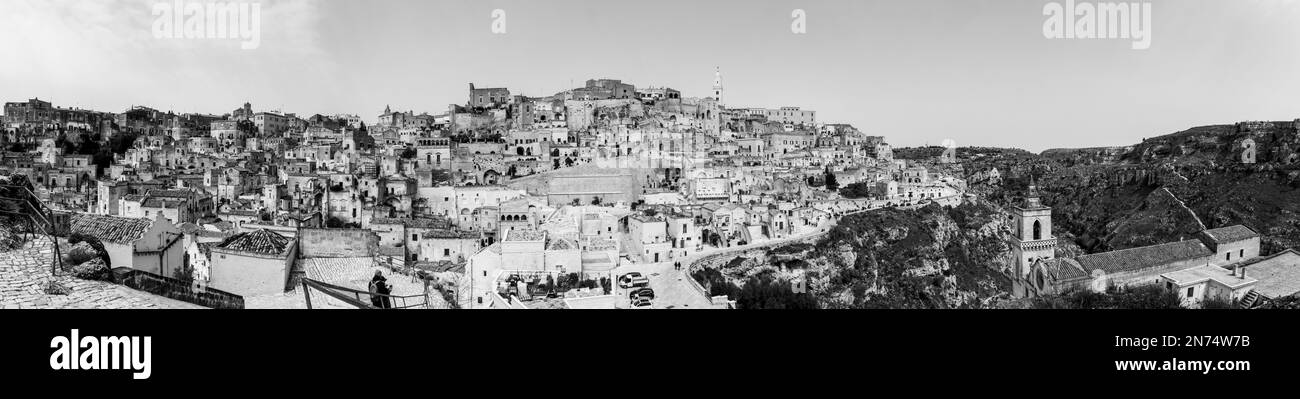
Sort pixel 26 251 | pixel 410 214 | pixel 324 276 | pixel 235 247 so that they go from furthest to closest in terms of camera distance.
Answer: pixel 410 214, pixel 324 276, pixel 235 247, pixel 26 251

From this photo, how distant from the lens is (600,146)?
106 feet

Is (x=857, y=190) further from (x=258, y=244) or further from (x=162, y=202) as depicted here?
(x=258, y=244)

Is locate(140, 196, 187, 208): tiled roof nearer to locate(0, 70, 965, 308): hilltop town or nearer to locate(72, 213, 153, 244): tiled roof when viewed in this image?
locate(0, 70, 965, 308): hilltop town

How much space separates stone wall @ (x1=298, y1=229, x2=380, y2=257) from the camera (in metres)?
11.3

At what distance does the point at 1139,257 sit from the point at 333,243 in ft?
48.2

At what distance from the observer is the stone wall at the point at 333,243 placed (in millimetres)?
11266

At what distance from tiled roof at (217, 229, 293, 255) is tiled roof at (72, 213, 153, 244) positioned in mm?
941

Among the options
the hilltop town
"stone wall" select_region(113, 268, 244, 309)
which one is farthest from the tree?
"stone wall" select_region(113, 268, 244, 309)

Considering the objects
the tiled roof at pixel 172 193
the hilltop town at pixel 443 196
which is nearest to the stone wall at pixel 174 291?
the hilltop town at pixel 443 196

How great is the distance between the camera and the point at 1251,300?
33.1 feet

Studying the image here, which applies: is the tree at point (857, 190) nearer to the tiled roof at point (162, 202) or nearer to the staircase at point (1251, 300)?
the staircase at point (1251, 300)
